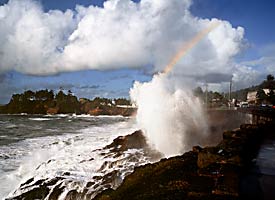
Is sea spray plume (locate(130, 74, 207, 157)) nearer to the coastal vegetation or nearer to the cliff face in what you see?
the cliff face

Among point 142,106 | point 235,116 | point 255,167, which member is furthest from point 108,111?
point 255,167

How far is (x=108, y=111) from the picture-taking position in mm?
128375

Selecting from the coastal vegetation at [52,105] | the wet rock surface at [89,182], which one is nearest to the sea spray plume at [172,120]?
the wet rock surface at [89,182]

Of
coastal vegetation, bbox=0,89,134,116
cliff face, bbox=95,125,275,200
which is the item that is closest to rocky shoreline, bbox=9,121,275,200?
cliff face, bbox=95,125,275,200

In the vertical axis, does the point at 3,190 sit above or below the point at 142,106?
below

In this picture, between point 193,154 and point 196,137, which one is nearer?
point 193,154

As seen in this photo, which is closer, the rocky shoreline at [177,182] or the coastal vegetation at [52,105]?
the rocky shoreline at [177,182]

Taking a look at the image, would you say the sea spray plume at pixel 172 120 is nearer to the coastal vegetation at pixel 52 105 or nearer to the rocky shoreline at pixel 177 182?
the rocky shoreline at pixel 177 182

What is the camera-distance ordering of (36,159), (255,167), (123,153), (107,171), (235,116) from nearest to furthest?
(255,167) → (107,171) → (123,153) → (36,159) → (235,116)

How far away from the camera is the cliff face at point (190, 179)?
24.4 feet

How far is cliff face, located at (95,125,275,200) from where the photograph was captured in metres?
7.44

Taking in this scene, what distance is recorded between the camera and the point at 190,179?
8789mm

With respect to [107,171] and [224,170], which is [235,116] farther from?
[224,170]

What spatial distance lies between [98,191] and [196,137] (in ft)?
41.6
